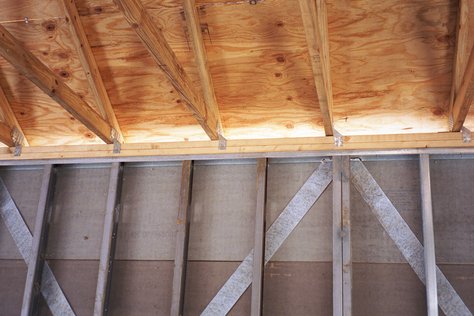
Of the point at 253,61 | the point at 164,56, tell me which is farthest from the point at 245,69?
the point at 164,56

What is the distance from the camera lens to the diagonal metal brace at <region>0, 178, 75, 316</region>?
14.0 feet

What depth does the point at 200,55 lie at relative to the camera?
151 inches

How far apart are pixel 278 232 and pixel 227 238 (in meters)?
0.38

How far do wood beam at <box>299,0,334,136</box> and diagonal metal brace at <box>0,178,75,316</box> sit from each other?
235 cm

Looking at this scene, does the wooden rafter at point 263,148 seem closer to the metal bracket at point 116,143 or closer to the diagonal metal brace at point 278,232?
the metal bracket at point 116,143

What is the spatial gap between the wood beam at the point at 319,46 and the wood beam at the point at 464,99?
0.81 meters

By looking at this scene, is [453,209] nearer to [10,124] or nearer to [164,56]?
[164,56]

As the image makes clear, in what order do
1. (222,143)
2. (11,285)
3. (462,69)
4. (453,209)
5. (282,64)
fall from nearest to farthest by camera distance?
(462,69) < (453,209) < (282,64) < (222,143) < (11,285)

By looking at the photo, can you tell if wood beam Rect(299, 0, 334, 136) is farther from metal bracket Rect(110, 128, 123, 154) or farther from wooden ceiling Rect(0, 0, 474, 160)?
metal bracket Rect(110, 128, 123, 154)

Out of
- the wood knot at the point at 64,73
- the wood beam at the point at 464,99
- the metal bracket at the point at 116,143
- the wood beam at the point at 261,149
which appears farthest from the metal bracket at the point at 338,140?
the wood knot at the point at 64,73

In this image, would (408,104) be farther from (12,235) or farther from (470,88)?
(12,235)

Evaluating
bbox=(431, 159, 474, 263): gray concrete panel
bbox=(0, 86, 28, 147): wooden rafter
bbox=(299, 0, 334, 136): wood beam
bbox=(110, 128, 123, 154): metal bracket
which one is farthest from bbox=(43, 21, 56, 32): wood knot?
bbox=(431, 159, 474, 263): gray concrete panel

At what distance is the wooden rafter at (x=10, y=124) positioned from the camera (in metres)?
4.53

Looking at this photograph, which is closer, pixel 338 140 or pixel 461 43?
pixel 461 43
